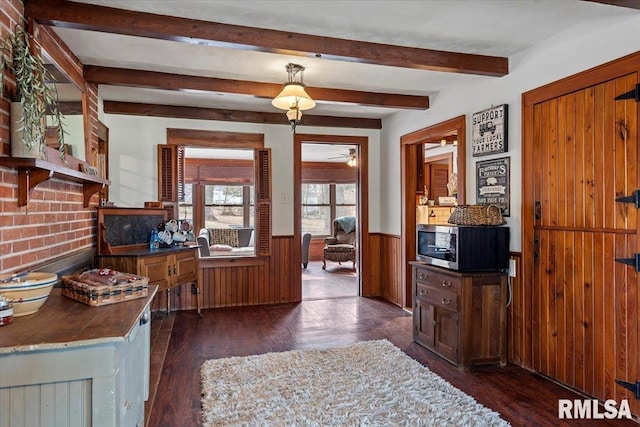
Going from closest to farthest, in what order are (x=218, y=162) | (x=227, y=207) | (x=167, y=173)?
(x=167, y=173), (x=227, y=207), (x=218, y=162)

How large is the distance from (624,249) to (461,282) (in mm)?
1018

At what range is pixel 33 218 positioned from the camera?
221 cm

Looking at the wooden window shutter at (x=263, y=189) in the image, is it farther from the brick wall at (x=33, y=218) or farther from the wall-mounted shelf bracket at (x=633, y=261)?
the wall-mounted shelf bracket at (x=633, y=261)

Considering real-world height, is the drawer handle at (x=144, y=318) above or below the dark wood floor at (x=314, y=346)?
above

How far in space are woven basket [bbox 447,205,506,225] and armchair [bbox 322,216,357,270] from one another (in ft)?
16.4

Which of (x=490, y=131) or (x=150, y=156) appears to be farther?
(x=150, y=156)

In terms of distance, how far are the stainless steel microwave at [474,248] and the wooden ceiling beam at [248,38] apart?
1248mm

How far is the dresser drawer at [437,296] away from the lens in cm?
311

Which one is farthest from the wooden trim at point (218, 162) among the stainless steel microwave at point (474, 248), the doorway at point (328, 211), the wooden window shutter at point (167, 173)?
the stainless steel microwave at point (474, 248)

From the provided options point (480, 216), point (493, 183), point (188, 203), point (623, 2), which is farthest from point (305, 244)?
point (623, 2)

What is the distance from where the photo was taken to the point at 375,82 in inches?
153

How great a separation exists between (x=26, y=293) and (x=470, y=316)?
2738mm

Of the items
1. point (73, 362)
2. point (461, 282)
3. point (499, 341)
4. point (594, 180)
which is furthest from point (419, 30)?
point (73, 362)

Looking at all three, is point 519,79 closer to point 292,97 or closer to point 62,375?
point 292,97
